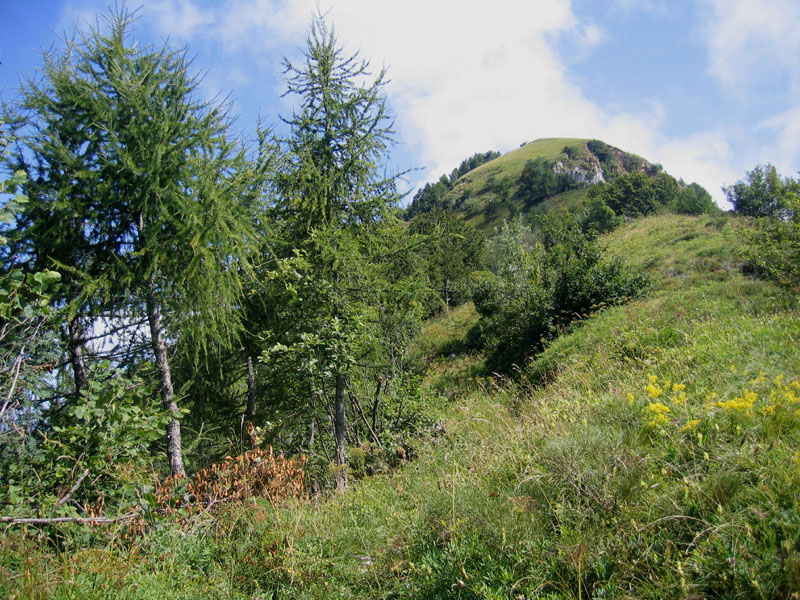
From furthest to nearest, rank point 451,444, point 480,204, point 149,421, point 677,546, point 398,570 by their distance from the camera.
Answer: point 480,204, point 451,444, point 149,421, point 398,570, point 677,546

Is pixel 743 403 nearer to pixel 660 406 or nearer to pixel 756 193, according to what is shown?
pixel 660 406

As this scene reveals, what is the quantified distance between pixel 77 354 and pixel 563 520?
17.6 ft

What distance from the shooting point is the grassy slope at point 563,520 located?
2.39 m

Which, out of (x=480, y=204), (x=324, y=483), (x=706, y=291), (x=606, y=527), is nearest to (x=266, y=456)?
(x=324, y=483)

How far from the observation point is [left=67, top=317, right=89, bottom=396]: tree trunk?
475 cm

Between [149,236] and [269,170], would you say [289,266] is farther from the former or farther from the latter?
[149,236]

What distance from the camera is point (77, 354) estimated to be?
4.87 meters

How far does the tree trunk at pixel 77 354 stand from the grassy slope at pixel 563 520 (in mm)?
2363

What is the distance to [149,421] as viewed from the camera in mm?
3896

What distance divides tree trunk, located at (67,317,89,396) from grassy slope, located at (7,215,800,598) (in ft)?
7.75

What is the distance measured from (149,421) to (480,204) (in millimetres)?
112418

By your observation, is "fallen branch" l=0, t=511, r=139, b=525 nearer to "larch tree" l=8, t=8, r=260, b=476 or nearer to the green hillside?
"larch tree" l=8, t=8, r=260, b=476

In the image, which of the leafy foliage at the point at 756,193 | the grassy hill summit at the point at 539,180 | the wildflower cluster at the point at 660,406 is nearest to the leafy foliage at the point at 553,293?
the wildflower cluster at the point at 660,406

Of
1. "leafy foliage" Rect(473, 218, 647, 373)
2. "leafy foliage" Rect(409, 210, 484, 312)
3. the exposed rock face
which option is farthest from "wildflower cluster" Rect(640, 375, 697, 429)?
the exposed rock face
